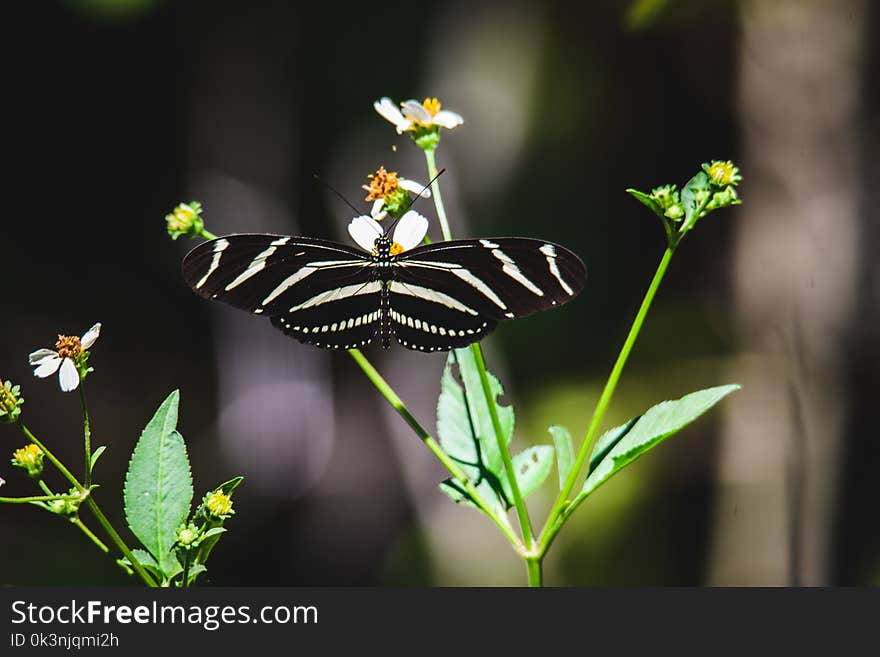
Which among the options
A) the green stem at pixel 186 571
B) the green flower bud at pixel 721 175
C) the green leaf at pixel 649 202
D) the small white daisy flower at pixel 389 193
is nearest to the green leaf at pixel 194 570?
the green stem at pixel 186 571

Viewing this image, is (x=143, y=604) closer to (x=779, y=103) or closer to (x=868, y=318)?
(x=868, y=318)

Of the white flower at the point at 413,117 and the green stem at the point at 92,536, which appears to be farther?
the white flower at the point at 413,117

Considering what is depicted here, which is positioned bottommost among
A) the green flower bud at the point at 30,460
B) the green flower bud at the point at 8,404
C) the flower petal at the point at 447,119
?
the green flower bud at the point at 30,460

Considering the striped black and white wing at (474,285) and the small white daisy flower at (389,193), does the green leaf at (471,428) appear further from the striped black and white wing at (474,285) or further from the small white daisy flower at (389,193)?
the small white daisy flower at (389,193)

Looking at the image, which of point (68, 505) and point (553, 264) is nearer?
point (68, 505)

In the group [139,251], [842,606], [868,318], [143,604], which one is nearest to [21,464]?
[143,604]

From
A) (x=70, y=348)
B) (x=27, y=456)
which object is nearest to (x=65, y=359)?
(x=70, y=348)

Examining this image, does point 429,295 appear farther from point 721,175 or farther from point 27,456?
point 27,456
